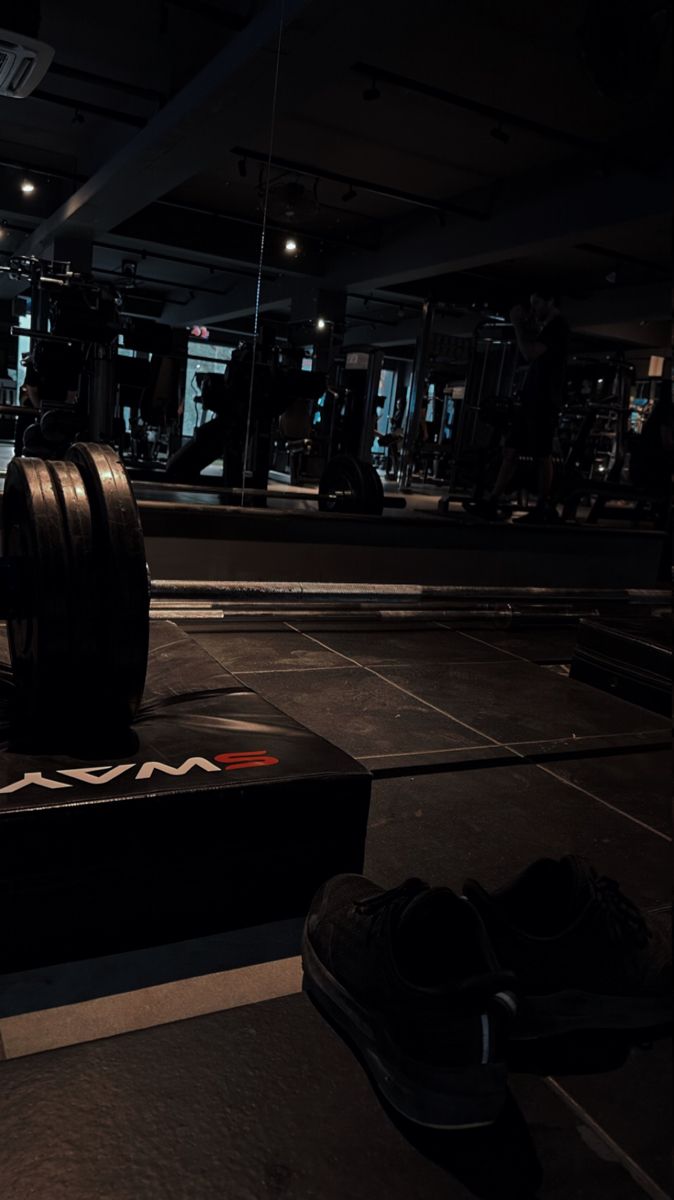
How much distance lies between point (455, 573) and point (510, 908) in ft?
12.6

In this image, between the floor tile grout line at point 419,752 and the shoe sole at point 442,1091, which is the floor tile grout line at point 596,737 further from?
the shoe sole at point 442,1091

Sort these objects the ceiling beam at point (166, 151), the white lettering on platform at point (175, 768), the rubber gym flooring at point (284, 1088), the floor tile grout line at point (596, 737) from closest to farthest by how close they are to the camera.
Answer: the rubber gym flooring at point (284, 1088) < the white lettering on platform at point (175, 768) < the floor tile grout line at point (596, 737) < the ceiling beam at point (166, 151)

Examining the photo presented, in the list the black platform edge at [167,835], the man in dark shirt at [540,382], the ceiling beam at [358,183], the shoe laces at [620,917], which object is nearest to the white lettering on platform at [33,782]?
the black platform edge at [167,835]

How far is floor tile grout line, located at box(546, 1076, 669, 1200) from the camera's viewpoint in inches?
27.7

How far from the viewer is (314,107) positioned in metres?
5.82

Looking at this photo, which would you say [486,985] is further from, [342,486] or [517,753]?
[342,486]

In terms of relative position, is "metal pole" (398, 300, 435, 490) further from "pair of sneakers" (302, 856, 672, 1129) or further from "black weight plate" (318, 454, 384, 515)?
"pair of sneakers" (302, 856, 672, 1129)

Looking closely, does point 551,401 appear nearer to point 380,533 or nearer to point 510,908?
point 380,533

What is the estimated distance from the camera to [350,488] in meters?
5.09

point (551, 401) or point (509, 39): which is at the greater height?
point (509, 39)

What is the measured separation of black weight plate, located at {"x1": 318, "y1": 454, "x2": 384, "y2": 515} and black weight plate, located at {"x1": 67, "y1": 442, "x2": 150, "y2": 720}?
12.3 feet

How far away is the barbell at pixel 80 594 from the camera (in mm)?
1144

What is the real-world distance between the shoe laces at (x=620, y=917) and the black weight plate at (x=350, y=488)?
4108 mm

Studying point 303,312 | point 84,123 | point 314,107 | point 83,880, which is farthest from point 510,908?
point 303,312
